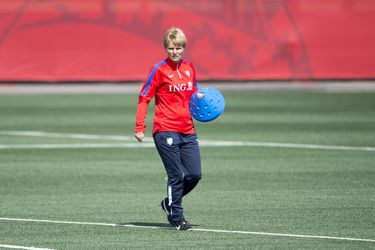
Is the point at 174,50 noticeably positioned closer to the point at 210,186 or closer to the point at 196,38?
the point at 210,186

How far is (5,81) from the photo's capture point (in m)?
28.5

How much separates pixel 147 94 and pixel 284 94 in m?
17.3

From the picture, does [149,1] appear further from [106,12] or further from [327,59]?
[327,59]

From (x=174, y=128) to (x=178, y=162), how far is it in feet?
1.14

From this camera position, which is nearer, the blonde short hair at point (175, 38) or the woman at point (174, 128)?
the blonde short hair at point (175, 38)

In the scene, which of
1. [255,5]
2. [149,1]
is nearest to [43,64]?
[149,1]

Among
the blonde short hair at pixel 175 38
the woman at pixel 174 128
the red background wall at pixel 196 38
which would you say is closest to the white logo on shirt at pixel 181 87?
the woman at pixel 174 128

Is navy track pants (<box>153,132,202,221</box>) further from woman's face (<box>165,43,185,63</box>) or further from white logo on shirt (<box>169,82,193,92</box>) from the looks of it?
woman's face (<box>165,43,185,63</box>)

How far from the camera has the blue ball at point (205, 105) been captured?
35.5ft

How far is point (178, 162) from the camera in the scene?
10.9m

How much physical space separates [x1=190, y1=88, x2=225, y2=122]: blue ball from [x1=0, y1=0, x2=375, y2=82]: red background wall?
17.5m

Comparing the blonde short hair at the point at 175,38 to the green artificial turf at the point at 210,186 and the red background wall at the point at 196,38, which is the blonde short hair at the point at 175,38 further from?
the red background wall at the point at 196,38

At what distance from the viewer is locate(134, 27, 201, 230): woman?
10.9m

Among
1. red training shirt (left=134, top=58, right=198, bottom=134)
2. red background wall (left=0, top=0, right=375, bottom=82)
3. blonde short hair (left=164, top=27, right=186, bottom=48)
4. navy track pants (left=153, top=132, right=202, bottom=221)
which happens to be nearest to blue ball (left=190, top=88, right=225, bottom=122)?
red training shirt (left=134, top=58, right=198, bottom=134)
